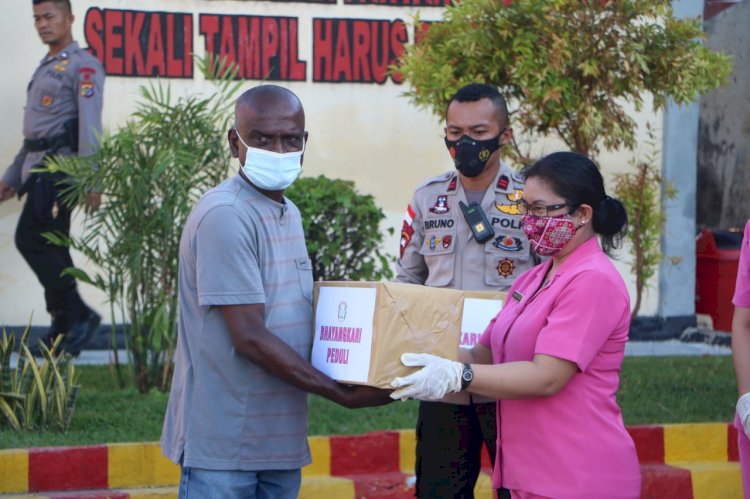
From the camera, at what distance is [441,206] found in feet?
14.8

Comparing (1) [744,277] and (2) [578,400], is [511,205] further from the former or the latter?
(2) [578,400]

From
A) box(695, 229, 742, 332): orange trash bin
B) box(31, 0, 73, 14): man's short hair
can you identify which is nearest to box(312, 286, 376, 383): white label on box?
box(31, 0, 73, 14): man's short hair

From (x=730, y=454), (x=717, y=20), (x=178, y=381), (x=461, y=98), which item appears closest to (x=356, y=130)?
(x=717, y=20)

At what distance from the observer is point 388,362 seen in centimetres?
331

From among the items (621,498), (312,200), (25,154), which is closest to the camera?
(621,498)

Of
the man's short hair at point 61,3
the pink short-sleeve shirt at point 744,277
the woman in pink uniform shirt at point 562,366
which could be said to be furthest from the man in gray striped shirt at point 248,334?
the man's short hair at point 61,3

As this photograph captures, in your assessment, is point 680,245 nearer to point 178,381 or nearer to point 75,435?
point 75,435

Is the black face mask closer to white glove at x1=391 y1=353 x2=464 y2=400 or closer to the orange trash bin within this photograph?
white glove at x1=391 y1=353 x2=464 y2=400

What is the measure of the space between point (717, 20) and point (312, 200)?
17.5 feet

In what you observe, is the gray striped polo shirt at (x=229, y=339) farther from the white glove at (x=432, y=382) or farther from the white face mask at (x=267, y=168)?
the white glove at (x=432, y=382)

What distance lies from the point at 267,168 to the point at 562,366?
3.35 feet

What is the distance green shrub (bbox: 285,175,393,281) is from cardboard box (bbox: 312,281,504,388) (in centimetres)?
396

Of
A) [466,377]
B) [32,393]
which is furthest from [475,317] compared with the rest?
[32,393]

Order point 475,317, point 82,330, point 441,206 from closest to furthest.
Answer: point 475,317, point 441,206, point 82,330
